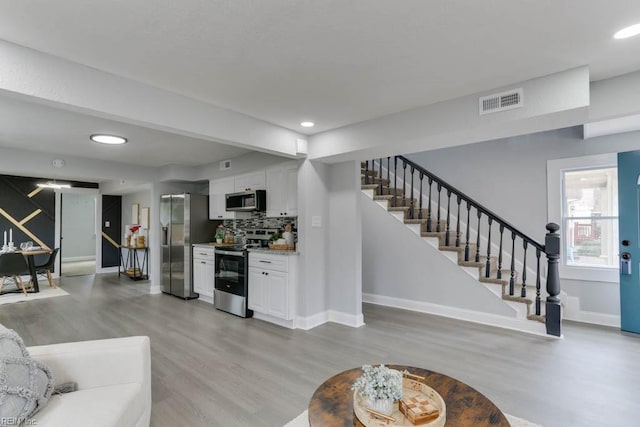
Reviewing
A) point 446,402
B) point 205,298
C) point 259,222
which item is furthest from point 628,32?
point 205,298

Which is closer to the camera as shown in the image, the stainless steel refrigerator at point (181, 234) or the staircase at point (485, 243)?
the staircase at point (485, 243)

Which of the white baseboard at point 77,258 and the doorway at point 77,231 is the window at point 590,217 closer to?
the doorway at point 77,231

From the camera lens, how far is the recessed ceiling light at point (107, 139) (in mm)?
4113

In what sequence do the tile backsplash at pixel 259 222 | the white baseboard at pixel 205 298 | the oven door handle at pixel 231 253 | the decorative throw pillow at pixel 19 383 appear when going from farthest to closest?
the white baseboard at pixel 205 298
the tile backsplash at pixel 259 222
the oven door handle at pixel 231 253
the decorative throw pillow at pixel 19 383

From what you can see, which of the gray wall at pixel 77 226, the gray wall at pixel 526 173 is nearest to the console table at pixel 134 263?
the gray wall at pixel 77 226

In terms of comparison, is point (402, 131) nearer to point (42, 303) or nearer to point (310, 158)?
point (310, 158)

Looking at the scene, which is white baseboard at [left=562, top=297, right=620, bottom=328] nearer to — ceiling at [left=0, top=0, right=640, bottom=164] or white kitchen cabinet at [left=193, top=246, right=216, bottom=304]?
ceiling at [left=0, top=0, right=640, bottom=164]

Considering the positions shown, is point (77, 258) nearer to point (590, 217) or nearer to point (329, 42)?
point (329, 42)

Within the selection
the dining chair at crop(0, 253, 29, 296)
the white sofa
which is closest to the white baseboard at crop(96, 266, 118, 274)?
the dining chair at crop(0, 253, 29, 296)

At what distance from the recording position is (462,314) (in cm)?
437

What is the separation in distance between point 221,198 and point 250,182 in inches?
37.5

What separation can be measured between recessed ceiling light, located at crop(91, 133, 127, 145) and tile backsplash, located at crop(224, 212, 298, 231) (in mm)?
2279

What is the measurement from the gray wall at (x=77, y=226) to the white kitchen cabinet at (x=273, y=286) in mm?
8889

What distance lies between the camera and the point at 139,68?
243 cm
